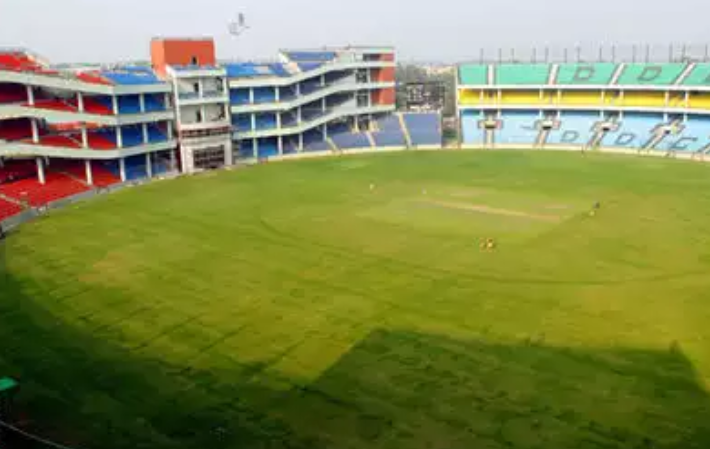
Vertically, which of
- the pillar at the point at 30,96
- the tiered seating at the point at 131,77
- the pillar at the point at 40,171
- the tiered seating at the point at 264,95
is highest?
the tiered seating at the point at 131,77

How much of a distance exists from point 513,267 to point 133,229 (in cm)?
2527

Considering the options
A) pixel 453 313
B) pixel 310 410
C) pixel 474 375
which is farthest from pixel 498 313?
pixel 310 410

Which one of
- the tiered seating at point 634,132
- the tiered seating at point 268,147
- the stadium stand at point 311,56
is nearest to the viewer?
the tiered seating at point 634,132

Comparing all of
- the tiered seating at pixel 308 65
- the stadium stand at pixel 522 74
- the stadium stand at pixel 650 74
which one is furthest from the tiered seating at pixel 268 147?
the stadium stand at pixel 650 74

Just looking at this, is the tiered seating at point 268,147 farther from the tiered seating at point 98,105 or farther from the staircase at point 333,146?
the tiered seating at point 98,105

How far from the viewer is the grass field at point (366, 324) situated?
67.8ft

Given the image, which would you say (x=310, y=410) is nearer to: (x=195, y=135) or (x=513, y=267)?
(x=513, y=267)

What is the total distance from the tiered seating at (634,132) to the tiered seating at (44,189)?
57.0 metres

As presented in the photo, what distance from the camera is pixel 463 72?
92.9m

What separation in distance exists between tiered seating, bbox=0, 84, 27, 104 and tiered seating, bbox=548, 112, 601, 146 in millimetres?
56559

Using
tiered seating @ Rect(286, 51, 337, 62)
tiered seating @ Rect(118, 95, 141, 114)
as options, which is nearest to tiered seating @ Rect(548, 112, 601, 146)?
tiered seating @ Rect(286, 51, 337, 62)

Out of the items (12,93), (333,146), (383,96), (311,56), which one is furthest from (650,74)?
(12,93)

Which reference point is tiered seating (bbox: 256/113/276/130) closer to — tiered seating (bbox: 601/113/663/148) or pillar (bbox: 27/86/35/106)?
pillar (bbox: 27/86/35/106)

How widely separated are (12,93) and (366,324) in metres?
45.3
